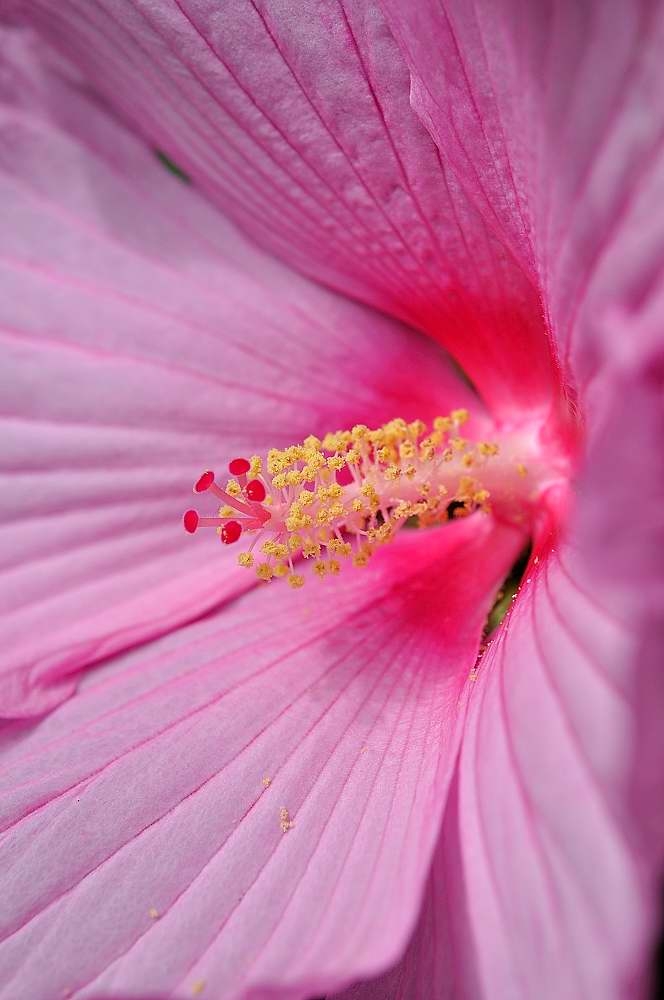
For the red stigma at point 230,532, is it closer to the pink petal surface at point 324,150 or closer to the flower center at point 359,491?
the flower center at point 359,491

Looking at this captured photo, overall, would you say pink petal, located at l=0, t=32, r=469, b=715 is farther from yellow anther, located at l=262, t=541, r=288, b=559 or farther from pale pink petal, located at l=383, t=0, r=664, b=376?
pale pink petal, located at l=383, t=0, r=664, b=376

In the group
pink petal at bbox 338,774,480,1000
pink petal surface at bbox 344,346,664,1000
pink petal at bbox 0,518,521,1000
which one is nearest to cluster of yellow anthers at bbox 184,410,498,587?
pink petal at bbox 0,518,521,1000

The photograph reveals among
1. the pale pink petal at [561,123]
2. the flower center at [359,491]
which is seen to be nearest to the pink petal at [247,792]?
the flower center at [359,491]

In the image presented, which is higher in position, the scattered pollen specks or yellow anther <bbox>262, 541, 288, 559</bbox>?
yellow anther <bbox>262, 541, 288, 559</bbox>

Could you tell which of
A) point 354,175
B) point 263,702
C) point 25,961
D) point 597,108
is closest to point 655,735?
point 597,108

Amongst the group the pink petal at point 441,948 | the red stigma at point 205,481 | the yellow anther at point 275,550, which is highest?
the red stigma at point 205,481

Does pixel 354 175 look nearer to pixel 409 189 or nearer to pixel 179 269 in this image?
pixel 409 189
